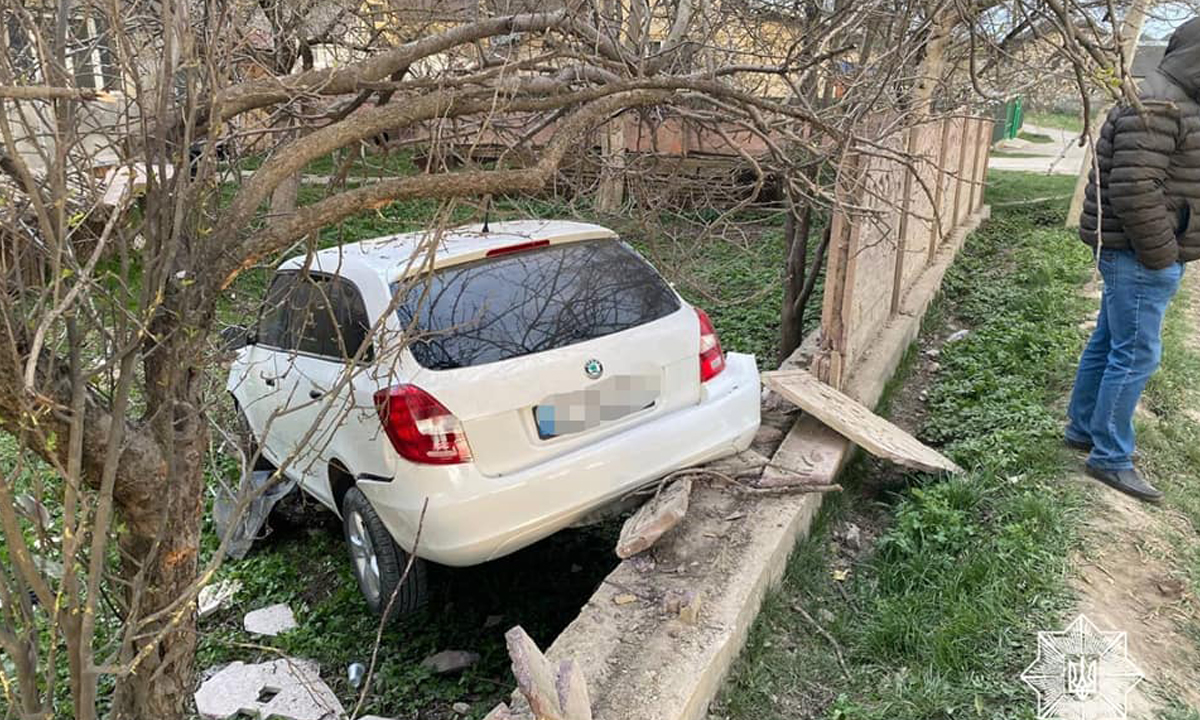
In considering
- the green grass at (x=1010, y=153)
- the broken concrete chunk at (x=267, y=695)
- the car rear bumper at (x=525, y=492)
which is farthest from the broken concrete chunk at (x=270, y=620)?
the green grass at (x=1010, y=153)

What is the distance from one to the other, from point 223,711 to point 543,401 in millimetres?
1738

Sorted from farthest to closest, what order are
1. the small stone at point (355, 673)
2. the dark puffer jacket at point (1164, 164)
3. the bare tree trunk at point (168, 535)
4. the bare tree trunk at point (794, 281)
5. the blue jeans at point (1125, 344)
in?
1. the bare tree trunk at point (794, 281)
2. the blue jeans at point (1125, 344)
3. the dark puffer jacket at point (1164, 164)
4. the small stone at point (355, 673)
5. the bare tree trunk at point (168, 535)

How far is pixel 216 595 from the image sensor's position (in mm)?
3934

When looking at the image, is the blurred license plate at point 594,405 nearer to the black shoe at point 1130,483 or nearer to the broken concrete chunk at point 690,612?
the broken concrete chunk at point 690,612

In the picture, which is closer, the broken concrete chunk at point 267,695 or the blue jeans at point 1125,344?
the broken concrete chunk at point 267,695

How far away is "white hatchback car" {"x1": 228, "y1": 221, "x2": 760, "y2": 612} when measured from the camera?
3.07m

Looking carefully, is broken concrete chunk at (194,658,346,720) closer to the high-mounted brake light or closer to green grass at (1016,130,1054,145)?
the high-mounted brake light

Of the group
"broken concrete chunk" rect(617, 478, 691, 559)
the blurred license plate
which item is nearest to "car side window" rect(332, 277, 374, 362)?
the blurred license plate

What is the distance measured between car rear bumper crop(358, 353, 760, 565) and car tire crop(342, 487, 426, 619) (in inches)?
6.5

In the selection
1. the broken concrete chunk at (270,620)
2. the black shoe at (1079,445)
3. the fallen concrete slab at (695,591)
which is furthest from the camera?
the black shoe at (1079,445)

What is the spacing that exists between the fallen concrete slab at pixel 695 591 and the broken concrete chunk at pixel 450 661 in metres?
0.77

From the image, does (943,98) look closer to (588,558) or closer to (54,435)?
(588,558)

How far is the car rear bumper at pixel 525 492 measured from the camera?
3.06 m

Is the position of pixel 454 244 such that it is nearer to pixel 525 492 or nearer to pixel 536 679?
pixel 525 492
